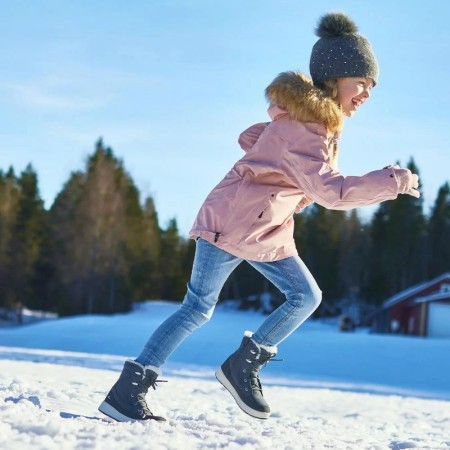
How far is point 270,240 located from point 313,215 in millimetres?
35564

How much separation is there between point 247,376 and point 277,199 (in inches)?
33.5

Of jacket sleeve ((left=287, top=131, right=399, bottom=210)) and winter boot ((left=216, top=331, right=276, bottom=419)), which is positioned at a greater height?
jacket sleeve ((left=287, top=131, right=399, bottom=210))

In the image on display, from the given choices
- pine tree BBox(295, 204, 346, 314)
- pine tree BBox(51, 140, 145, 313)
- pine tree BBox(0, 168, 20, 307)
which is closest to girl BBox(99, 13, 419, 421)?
pine tree BBox(51, 140, 145, 313)

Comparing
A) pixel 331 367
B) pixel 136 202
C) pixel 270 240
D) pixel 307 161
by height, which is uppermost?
pixel 136 202

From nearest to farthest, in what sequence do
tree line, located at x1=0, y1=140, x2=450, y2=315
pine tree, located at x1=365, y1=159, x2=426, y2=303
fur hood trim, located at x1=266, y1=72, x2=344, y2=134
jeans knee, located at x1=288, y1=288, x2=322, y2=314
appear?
fur hood trim, located at x1=266, y1=72, x2=344, y2=134
jeans knee, located at x1=288, y1=288, x2=322, y2=314
tree line, located at x1=0, y1=140, x2=450, y2=315
pine tree, located at x1=365, y1=159, x2=426, y2=303

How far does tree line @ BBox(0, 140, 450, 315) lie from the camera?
33.6 metres

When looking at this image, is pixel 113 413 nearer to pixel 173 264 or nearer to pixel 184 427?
pixel 184 427

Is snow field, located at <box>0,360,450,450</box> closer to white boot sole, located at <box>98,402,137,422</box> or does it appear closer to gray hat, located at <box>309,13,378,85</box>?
white boot sole, located at <box>98,402,137,422</box>

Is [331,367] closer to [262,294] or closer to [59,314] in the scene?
[59,314]

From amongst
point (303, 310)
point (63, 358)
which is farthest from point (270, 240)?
point (63, 358)

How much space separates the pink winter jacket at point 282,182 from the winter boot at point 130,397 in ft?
2.14

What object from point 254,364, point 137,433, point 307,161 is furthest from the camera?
point 254,364

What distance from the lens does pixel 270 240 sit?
10.5 ft

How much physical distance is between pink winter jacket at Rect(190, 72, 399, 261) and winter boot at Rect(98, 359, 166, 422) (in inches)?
25.7
